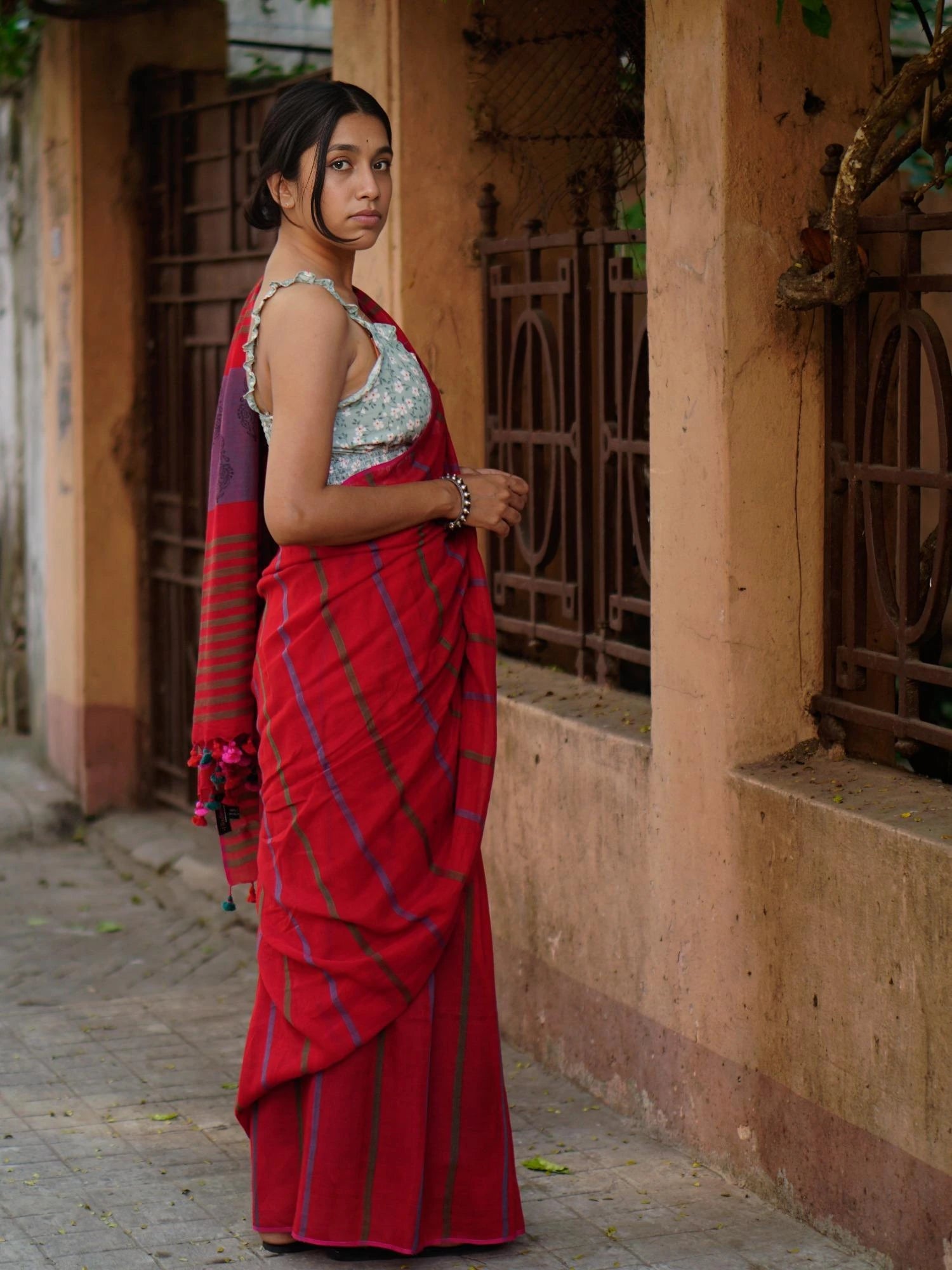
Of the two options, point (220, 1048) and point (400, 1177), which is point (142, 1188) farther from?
point (220, 1048)

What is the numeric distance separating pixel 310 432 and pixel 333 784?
63cm

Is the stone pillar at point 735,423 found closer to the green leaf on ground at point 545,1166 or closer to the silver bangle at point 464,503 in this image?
the green leaf on ground at point 545,1166

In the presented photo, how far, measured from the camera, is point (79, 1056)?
4812 millimetres

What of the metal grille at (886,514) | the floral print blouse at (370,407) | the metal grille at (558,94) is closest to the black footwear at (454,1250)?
the metal grille at (886,514)

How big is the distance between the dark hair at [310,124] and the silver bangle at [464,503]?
480 mm

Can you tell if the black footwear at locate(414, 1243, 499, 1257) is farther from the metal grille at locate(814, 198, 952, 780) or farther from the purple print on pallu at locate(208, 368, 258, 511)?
the purple print on pallu at locate(208, 368, 258, 511)

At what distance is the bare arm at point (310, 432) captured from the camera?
321 cm

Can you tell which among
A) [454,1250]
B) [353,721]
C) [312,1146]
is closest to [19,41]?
[353,721]

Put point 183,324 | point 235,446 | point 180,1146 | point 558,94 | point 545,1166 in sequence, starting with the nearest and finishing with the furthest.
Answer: point 235,446, point 545,1166, point 180,1146, point 558,94, point 183,324

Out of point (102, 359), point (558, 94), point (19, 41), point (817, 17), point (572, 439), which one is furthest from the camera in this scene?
point (19, 41)

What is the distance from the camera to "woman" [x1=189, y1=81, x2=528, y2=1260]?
3277mm

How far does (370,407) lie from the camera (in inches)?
131

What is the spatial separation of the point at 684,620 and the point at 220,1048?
1.86 m

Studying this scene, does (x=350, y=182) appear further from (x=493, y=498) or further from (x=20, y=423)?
(x=20, y=423)
